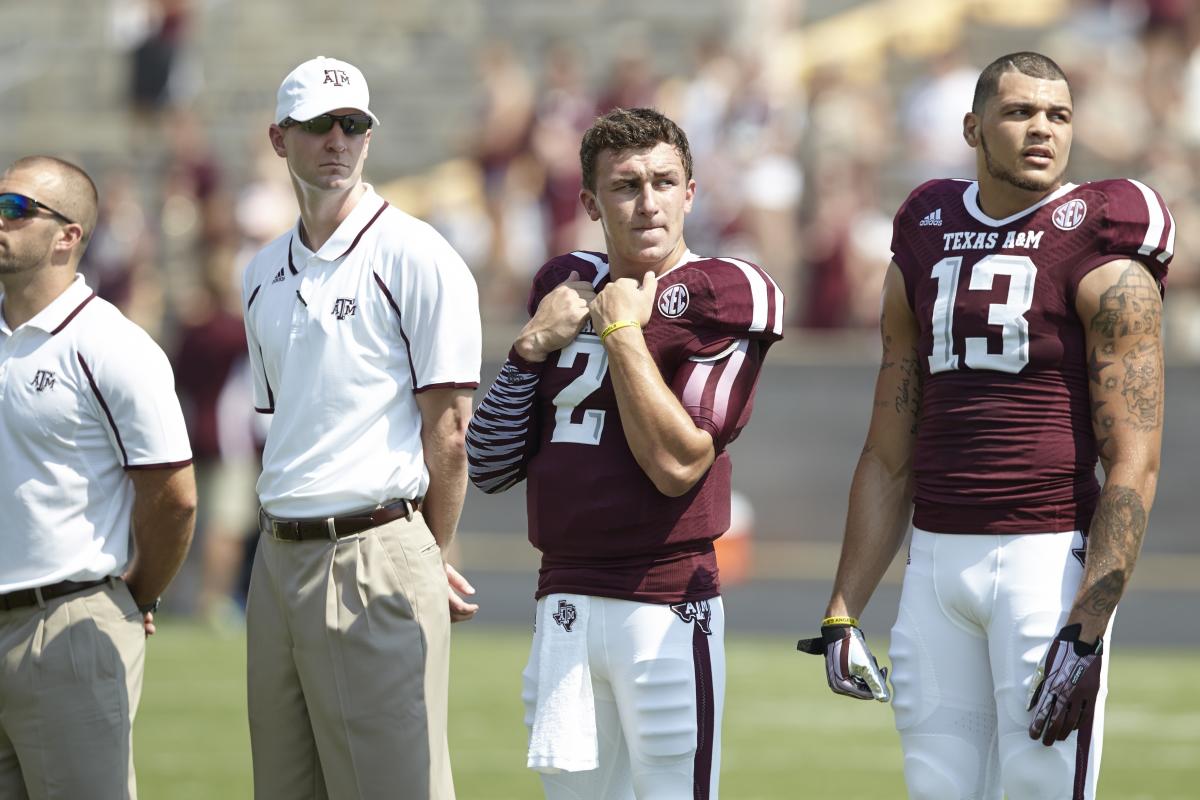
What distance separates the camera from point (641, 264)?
441 centimetres

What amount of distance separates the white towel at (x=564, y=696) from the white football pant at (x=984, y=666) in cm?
70

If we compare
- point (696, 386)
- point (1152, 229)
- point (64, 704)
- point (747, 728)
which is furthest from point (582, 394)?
point (747, 728)

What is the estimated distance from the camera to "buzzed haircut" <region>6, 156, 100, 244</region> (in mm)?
4699

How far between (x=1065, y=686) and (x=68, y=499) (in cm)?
234

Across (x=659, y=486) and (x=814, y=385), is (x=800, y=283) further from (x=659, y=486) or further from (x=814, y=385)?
(x=659, y=486)

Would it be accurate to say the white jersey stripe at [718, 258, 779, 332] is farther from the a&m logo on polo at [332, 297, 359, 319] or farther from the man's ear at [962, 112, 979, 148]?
the a&m logo on polo at [332, 297, 359, 319]

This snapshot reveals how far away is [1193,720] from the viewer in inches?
354

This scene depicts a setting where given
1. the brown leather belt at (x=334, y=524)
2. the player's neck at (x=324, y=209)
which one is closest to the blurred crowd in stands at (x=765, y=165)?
the player's neck at (x=324, y=209)

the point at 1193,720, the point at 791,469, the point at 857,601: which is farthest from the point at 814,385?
the point at 857,601

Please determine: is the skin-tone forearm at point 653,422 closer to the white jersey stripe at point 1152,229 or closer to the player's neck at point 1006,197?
the player's neck at point 1006,197

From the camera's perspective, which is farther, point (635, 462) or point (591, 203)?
point (591, 203)

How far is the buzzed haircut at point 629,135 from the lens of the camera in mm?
4332

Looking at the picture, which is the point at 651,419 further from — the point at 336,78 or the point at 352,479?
the point at 336,78

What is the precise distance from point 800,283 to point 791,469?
69.6 inches
